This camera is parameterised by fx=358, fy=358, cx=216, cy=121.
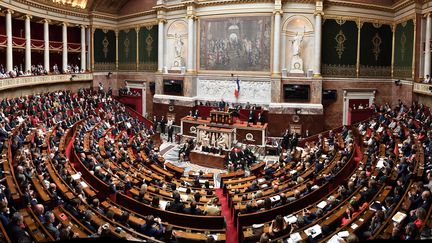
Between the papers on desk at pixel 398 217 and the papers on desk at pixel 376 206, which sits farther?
the papers on desk at pixel 376 206

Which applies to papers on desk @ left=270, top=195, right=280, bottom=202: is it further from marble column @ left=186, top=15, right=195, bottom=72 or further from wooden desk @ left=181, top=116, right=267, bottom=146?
marble column @ left=186, top=15, right=195, bottom=72

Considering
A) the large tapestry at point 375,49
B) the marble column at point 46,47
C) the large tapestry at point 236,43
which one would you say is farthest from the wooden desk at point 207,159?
the marble column at point 46,47

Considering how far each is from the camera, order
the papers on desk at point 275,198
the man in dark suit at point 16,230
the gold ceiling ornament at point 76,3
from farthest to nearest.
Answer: the gold ceiling ornament at point 76,3 → the papers on desk at point 275,198 → the man in dark suit at point 16,230

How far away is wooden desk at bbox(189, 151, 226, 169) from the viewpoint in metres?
23.4

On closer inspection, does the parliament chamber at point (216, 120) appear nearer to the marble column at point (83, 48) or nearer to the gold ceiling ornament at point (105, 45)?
the marble column at point (83, 48)

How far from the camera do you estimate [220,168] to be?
76.8 feet

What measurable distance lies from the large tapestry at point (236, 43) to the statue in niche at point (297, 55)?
2017mm

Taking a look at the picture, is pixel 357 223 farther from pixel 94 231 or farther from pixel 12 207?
pixel 12 207

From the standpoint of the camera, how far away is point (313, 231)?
9.61m

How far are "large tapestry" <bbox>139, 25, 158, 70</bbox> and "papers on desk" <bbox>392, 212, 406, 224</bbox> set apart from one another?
29.7 metres

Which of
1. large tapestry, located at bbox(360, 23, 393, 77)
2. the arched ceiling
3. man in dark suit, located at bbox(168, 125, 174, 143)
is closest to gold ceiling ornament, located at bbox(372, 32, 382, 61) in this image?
large tapestry, located at bbox(360, 23, 393, 77)

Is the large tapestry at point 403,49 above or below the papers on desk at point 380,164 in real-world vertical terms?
above

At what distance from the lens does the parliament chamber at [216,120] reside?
10.6 meters

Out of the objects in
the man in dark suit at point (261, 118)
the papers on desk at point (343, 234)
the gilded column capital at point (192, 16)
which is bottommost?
the papers on desk at point (343, 234)
